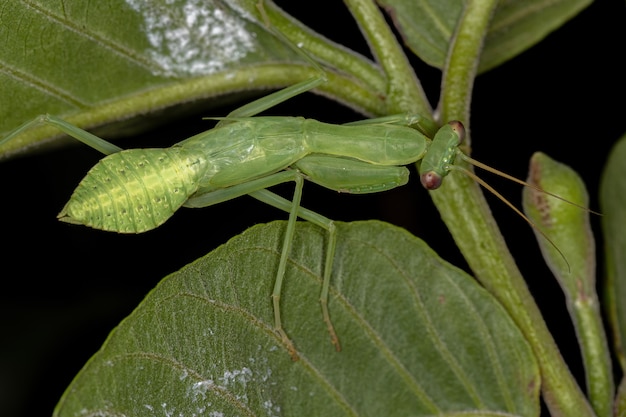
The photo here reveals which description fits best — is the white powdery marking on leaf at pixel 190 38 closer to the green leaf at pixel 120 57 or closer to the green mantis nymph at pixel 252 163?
the green leaf at pixel 120 57

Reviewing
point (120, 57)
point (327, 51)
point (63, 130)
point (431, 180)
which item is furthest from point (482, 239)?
point (63, 130)

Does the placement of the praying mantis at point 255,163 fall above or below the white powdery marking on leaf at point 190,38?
below

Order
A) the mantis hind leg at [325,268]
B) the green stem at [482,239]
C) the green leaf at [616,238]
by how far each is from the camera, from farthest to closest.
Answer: the green leaf at [616,238] → the green stem at [482,239] → the mantis hind leg at [325,268]

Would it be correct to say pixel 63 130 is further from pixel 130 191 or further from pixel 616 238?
pixel 616 238

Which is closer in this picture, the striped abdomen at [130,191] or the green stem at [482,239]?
the green stem at [482,239]

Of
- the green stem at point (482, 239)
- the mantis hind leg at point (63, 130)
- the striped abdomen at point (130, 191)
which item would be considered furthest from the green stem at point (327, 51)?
the mantis hind leg at point (63, 130)

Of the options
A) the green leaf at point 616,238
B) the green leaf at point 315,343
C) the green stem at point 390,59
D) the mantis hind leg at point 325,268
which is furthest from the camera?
the green leaf at point 616,238

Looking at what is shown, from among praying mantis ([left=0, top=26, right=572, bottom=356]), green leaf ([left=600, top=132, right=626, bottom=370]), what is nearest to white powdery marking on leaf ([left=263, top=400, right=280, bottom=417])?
praying mantis ([left=0, top=26, right=572, bottom=356])

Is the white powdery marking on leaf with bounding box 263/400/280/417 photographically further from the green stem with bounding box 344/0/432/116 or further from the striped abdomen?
the green stem with bounding box 344/0/432/116
